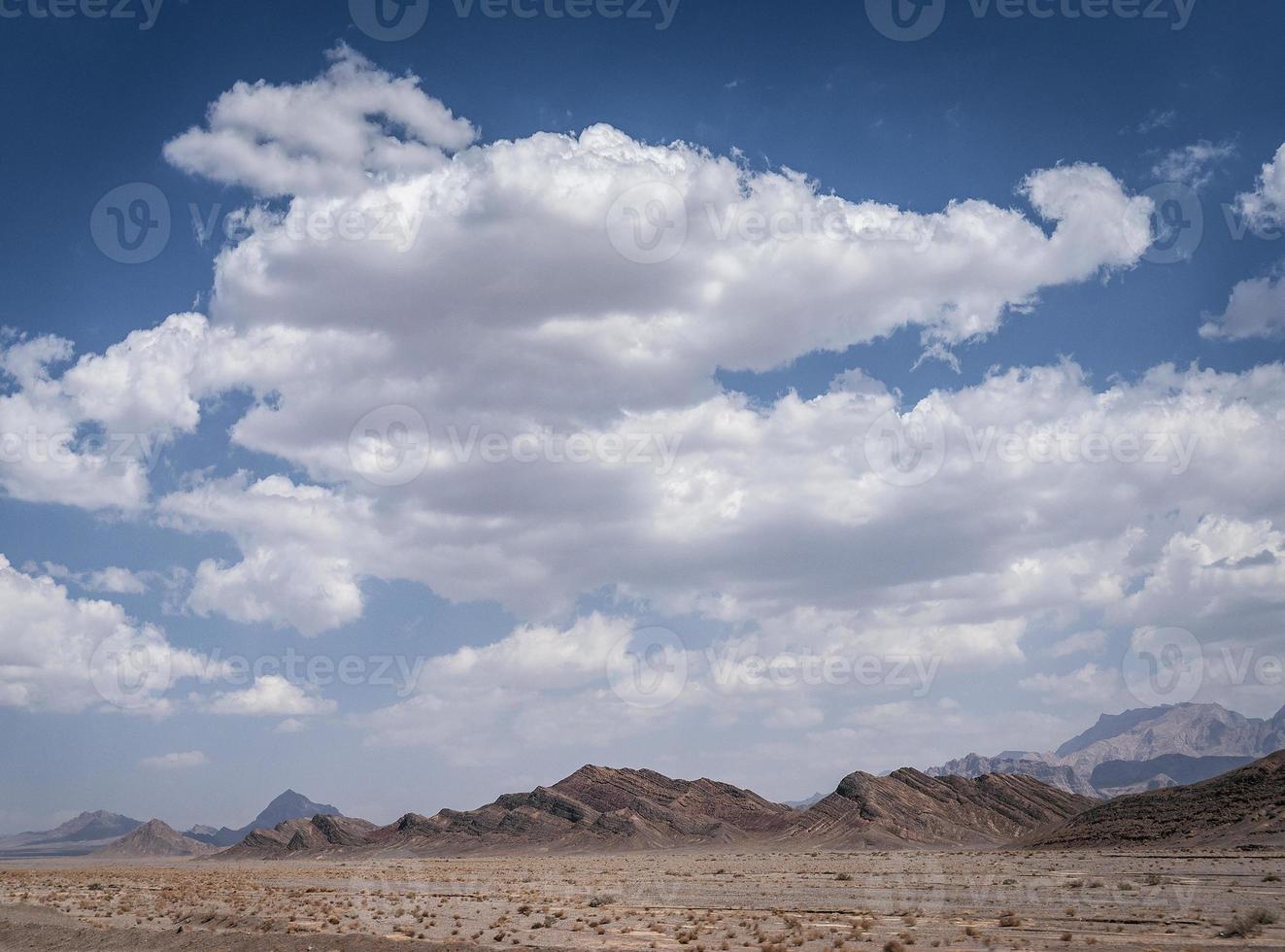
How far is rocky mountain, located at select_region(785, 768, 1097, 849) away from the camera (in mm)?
148500

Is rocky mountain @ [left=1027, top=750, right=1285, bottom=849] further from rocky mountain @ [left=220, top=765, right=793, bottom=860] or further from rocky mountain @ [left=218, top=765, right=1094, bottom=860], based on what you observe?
rocky mountain @ [left=220, top=765, right=793, bottom=860]

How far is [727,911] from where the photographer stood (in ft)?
153

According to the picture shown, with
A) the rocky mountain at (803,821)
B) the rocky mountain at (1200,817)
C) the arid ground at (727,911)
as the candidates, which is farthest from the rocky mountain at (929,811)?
the arid ground at (727,911)

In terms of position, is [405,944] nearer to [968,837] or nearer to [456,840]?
[968,837]

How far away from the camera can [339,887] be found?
75250mm

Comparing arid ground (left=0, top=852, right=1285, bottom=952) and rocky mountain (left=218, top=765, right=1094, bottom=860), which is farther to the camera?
rocky mountain (left=218, top=765, right=1094, bottom=860)

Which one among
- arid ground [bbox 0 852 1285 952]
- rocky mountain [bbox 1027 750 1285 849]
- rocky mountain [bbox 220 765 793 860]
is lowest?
rocky mountain [bbox 220 765 793 860]

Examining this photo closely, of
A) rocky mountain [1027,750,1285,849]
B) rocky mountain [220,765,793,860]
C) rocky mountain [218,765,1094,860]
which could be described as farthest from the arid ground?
rocky mountain [220,765,793,860]

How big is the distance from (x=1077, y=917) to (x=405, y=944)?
83.0 feet

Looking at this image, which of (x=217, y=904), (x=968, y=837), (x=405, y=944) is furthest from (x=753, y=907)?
(x=968, y=837)

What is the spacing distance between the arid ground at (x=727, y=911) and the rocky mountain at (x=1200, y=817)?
394 inches

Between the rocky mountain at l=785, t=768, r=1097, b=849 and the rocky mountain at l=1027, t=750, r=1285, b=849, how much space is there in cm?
4085

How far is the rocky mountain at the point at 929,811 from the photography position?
148500mm

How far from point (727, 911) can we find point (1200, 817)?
65.6 m
